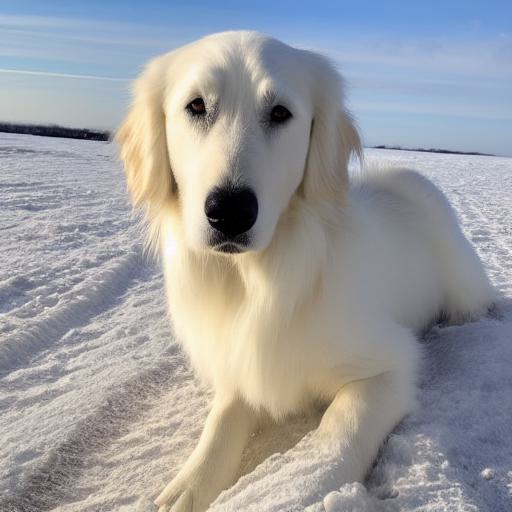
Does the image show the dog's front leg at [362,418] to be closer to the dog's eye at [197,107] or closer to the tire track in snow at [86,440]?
the tire track in snow at [86,440]

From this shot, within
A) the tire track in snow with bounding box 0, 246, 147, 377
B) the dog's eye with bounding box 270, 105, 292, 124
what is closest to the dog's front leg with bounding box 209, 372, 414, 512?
the dog's eye with bounding box 270, 105, 292, 124

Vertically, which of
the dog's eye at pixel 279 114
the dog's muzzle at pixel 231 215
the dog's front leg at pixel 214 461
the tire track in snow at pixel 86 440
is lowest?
the tire track in snow at pixel 86 440

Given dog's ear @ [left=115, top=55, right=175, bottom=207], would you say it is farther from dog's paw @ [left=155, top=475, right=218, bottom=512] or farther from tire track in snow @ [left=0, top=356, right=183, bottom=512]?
dog's paw @ [left=155, top=475, right=218, bottom=512]

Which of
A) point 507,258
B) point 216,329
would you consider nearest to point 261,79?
point 216,329

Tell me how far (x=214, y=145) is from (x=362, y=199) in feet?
5.00

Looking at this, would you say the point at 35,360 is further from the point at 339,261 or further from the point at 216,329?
the point at 339,261

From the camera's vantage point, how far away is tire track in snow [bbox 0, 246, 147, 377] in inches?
148

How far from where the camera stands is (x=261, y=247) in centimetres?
257

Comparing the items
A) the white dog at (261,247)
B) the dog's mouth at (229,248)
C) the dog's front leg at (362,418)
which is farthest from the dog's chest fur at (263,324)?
the dog's mouth at (229,248)

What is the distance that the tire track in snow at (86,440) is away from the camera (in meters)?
2.49

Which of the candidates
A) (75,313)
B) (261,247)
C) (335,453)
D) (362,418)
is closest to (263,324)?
Answer: (261,247)

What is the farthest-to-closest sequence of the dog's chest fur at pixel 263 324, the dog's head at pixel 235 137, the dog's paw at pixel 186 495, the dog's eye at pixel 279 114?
the dog's chest fur at pixel 263 324
the dog's eye at pixel 279 114
the dog's head at pixel 235 137
the dog's paw at pixel 186 495

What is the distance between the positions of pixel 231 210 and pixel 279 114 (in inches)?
22.4

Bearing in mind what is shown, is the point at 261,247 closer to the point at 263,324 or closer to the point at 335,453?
the point at 263,324
